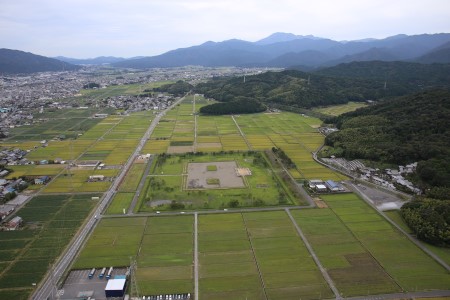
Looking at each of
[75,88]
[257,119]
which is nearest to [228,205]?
[257,119]

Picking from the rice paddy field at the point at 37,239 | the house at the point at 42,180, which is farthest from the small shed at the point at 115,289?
the house at the point at 42,180

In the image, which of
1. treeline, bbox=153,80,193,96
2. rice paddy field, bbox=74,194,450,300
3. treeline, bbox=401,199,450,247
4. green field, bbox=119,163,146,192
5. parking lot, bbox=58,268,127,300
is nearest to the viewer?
parking lot, bbox=58,268,127,300

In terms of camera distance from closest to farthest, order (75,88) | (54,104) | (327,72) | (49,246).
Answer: (49,246)
(54,104)
(75,88)
(327,72)

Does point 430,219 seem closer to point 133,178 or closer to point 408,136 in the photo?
point 408,136

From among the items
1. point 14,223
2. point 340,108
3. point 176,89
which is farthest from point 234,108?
point 14,223

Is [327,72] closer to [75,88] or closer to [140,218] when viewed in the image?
[75,88]

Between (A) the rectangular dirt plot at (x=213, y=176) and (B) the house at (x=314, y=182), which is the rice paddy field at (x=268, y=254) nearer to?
(B) the house at (x=314, y=182)

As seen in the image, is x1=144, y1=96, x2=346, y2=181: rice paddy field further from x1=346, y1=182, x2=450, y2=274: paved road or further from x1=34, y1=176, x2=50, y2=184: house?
x1=34, y1=176, x2=50, y2=184: house

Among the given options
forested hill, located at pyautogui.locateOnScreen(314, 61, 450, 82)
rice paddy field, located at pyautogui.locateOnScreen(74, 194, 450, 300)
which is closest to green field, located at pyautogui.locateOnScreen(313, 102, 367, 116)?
forested hill, located at pyautogui.locateOnScreen(314, 61, 450, 82)
